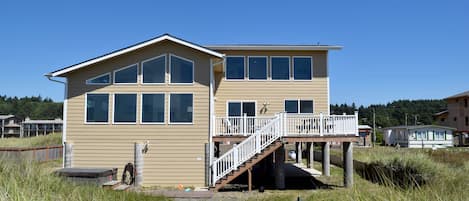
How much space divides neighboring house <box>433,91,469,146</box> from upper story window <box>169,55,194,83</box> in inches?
1868

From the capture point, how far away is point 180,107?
52.0 feet

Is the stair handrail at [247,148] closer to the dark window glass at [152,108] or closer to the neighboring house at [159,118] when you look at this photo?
the neighboring house at [159,118]

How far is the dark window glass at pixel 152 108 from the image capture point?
15828 mm

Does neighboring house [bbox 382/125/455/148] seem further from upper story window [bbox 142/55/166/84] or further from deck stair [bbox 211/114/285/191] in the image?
upper story window [bbox 142/55/166/84]

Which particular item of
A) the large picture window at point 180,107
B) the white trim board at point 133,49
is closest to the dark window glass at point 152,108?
the large picture window at point 180,107

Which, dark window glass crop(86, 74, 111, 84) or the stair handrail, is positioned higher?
dark window glass crop(86, 74, 111, 84)

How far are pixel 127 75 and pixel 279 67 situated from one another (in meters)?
6.74

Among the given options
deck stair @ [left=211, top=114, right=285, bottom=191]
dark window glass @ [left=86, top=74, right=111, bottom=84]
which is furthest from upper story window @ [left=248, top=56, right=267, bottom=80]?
dark window glass @ [left=86, top=74, right=111, bottom=84]

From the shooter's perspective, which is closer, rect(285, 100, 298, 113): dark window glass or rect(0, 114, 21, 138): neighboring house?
rect(285, 100, 298, 113): dark window glass

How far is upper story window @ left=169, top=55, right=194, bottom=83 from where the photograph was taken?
16.0 metres

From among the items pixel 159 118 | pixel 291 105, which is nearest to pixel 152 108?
pixel 159 118

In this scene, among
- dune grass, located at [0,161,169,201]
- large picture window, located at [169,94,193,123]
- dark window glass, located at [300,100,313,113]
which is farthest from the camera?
dark window glass, located at [300,100,313,113]

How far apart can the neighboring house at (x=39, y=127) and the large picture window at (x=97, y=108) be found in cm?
6182

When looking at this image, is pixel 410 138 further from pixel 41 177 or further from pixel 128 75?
pixel 41 177
